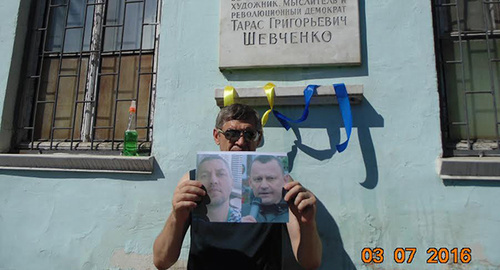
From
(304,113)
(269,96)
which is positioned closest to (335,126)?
(304,113)

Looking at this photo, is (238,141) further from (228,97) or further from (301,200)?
(228,97)

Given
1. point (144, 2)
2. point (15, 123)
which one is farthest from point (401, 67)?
point (15, 123)

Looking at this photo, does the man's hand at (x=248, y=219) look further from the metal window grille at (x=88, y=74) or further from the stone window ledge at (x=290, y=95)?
the metal window grille at (x=88, y=74)

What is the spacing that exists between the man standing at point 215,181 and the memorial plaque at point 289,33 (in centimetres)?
133

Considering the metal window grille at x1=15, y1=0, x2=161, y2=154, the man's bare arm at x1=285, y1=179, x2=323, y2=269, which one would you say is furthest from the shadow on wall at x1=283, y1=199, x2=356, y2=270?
the metal window grille at x1=15, y1=0, x2=161, y2=154

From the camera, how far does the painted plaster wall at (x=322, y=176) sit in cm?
240

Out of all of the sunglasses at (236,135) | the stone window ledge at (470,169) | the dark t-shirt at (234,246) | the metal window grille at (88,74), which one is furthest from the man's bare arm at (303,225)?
the metal window grille at (88,74)

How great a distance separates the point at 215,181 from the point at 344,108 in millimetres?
1331

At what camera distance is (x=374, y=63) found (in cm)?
265

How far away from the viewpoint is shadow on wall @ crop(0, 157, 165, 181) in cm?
274

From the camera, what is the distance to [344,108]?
98.2 inches

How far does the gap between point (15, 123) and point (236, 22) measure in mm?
2527

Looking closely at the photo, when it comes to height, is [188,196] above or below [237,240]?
above
